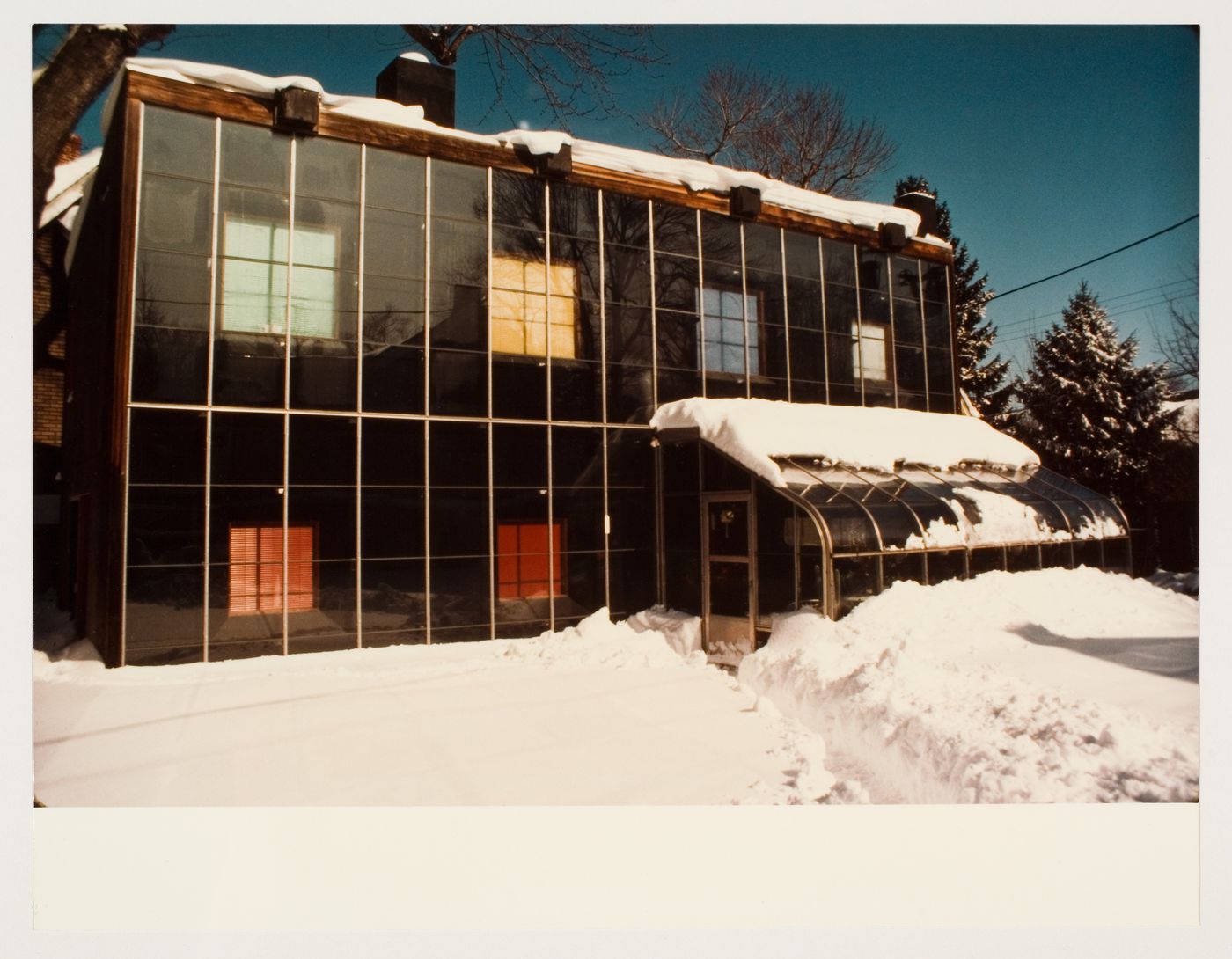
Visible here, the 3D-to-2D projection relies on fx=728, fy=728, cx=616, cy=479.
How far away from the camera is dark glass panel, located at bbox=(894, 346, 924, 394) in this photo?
11.5 meters

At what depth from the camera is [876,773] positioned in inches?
208

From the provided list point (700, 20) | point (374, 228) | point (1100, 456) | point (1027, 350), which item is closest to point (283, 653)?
point (374, 228)

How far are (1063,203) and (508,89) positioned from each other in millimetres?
5509

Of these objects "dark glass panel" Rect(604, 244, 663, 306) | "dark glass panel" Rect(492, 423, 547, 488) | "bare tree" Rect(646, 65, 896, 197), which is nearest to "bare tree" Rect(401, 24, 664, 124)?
"bare tree" Rect(646, 65, 896, 197)

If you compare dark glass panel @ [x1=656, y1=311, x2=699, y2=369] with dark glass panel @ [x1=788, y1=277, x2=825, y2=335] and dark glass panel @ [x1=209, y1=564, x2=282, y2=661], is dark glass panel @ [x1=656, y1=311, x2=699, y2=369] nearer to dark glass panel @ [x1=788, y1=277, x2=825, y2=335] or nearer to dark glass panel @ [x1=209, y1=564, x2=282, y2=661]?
dark glass panel @ [x1=788, y1=277, x2=825, y2=335]

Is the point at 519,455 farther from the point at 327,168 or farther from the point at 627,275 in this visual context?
the point at 327,168

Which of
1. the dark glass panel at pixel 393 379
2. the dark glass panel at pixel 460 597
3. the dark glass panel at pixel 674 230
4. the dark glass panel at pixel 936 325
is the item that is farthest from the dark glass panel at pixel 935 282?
the dark glass panel at pixel 460 597

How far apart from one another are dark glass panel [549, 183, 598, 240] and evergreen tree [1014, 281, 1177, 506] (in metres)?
5.52

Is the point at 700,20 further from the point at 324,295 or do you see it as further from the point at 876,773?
the point at 876,773

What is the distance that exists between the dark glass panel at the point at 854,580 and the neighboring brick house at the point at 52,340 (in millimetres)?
7003

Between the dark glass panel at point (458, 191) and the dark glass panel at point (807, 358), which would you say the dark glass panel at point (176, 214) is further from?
the dark glass panel at point (807, 358)

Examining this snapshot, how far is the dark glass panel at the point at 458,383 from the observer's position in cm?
834

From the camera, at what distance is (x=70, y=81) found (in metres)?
4.59

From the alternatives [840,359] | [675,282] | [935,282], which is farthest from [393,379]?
[935,282]
